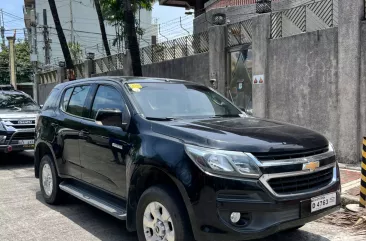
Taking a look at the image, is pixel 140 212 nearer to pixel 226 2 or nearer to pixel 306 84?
pixel 306 84

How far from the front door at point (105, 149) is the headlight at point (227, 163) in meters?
1.09

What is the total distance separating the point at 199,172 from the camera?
3.14 meters


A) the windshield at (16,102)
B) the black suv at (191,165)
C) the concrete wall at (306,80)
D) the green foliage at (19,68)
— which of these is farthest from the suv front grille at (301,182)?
the green foliage at (19,68)

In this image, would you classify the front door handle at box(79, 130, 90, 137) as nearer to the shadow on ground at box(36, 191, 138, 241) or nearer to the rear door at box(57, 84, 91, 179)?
the rear door at box(57, 84, 91, 179)

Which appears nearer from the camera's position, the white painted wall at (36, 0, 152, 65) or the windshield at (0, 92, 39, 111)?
the windshield at (0, 92, 39, 111)

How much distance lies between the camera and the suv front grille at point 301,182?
10.6 feet

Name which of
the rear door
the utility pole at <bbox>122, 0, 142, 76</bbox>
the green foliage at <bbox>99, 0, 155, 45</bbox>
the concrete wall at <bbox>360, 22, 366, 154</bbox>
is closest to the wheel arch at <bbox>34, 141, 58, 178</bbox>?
the rear door

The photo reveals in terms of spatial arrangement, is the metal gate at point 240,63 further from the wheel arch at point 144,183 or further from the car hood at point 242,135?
the wheel arch at point 144,183

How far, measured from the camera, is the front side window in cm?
→ 442

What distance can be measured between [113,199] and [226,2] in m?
13.8

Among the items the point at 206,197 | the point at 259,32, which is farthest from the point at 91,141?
the point at 259,32

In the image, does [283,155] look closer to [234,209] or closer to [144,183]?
[234,209]

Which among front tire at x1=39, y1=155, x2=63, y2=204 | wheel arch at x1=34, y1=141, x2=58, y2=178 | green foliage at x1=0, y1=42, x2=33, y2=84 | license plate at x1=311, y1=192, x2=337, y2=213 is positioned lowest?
front tire at x1=39, y1=155, x2=63, y2=204

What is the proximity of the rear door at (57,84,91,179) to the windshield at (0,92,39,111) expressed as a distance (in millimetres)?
4533
